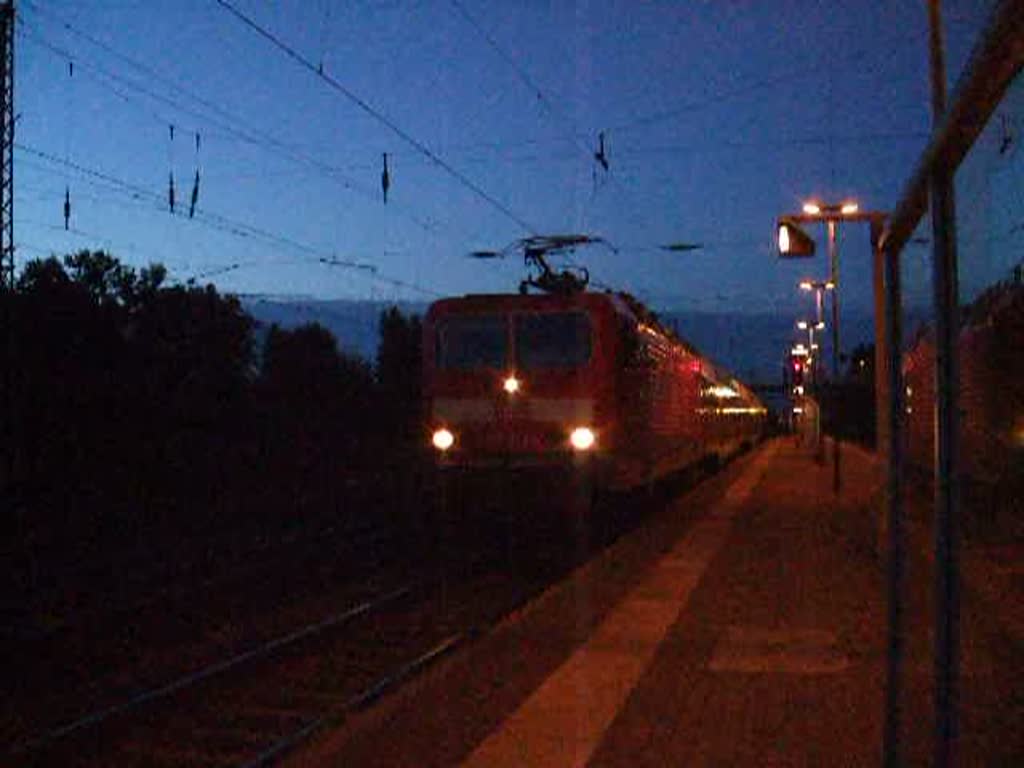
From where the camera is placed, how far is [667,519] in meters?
24.7

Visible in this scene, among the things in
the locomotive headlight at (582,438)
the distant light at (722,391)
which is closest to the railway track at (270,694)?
the locomotive headlight at (582,438)

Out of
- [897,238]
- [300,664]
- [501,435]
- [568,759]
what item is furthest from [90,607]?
[897,238]

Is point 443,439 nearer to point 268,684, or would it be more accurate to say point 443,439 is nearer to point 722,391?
point 268,684

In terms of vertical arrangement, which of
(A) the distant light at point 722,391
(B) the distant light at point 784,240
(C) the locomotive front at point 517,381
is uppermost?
(B) the distant light at point 784,240

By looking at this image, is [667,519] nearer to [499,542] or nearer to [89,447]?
[499,542]

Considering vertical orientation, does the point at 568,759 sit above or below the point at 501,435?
below

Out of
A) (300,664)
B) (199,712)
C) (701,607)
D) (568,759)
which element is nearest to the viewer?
(568,759)

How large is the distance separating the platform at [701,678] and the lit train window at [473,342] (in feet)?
11.4

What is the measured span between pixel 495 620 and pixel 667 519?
36.1ft

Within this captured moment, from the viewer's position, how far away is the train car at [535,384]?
62.0 feet

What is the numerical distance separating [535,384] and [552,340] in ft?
2.02

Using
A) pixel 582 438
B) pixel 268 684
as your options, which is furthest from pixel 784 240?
pixel 268 684

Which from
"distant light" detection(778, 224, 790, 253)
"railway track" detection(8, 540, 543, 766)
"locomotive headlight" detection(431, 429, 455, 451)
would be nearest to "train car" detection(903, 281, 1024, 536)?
"distant light" detection(778, 224, 790, 253)

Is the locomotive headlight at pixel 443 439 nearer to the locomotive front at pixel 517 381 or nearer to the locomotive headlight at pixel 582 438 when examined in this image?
the locomotive front at pixel 517 381
